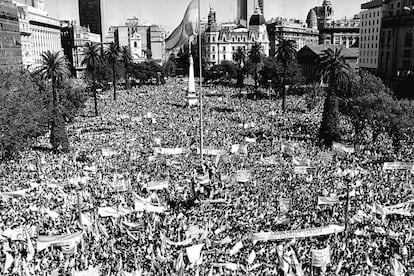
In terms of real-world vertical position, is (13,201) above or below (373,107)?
below

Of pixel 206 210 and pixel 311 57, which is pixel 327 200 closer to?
pixel 206 210

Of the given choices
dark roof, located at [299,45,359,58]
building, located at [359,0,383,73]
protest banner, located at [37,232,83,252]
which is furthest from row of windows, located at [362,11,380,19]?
protest banner, located at [37,232,83,252]

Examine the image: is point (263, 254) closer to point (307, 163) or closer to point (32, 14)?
point (307, 163)

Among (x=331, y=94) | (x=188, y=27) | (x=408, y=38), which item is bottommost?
(x=331, y=94)

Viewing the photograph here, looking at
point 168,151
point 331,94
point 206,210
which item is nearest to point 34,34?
point 331,94

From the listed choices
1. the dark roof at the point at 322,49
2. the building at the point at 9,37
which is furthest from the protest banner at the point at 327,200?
the dark roof at the point at 322,49

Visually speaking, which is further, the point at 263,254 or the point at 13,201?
the point at 13,201

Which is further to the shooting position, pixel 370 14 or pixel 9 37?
pixel 370 14

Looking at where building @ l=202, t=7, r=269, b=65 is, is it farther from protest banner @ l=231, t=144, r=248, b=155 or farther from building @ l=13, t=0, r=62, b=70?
protest banner @ l=231, t=144, r=248, b=155

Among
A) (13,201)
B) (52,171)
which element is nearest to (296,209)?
(13,201)
